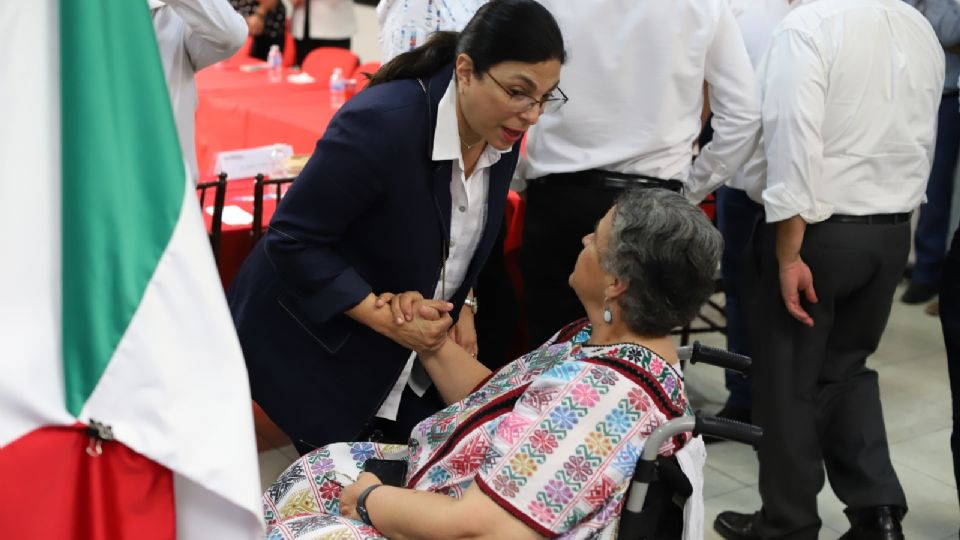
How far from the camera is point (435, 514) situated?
1625 mm

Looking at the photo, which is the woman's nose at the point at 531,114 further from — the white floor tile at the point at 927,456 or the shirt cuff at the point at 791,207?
the white floor tile at the point at 927,456

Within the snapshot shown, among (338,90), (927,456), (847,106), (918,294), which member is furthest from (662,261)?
(338,90)

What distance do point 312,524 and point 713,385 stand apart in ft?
8.26

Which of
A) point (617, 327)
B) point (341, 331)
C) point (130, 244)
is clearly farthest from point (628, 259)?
point (130, 244)

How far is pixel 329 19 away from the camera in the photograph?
6969 millimetres

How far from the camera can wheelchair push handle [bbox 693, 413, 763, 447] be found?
1580mm

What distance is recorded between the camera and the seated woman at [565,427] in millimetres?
1581

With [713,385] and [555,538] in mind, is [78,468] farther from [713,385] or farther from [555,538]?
[713,385]

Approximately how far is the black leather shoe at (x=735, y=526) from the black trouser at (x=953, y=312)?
532 millimetres

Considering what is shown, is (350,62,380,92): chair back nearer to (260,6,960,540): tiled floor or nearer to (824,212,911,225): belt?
(260,6,960,540): tiled floor

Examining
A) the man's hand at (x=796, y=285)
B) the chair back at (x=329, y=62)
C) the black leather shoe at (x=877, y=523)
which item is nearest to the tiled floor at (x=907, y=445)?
the black leather shoe at (x=877, y=523)

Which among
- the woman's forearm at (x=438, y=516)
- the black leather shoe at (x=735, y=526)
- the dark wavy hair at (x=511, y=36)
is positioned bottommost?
the black leather shoe at (x=735, y=526)

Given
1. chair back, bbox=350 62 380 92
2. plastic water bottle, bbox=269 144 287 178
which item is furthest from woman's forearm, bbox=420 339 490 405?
chair back, bbox=350 62 380 92

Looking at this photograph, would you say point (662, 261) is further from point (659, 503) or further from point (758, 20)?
point (758, 20)
